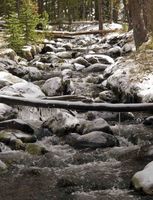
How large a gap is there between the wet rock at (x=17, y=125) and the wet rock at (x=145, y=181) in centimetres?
331

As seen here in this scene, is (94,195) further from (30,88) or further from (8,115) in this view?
(30,88)

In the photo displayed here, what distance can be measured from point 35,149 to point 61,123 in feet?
4.00

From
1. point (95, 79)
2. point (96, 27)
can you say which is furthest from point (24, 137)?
point (96, 27)

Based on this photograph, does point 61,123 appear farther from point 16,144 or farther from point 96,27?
point 96,27

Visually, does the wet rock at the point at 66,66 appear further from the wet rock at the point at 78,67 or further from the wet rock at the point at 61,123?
the wet rock at the point at 61,123

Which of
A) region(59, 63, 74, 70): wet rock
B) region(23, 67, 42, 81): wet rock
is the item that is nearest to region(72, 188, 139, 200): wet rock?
region(23, 67, 42, 81): wet rock

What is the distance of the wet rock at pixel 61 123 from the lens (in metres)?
8.87

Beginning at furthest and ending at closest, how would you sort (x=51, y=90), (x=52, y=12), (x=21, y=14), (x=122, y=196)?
(x=52, y=12)
(x=21, y=14)
(x=51, y=90)
(x=122, y=196)

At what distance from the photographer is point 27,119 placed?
946 centimetres

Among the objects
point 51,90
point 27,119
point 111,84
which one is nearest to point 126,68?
point 111,84

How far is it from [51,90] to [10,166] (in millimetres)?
5297

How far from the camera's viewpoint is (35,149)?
25.9ft

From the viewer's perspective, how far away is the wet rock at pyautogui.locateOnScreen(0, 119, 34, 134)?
8.85 meters

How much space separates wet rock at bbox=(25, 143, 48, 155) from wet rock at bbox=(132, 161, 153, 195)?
2219 millimetres
